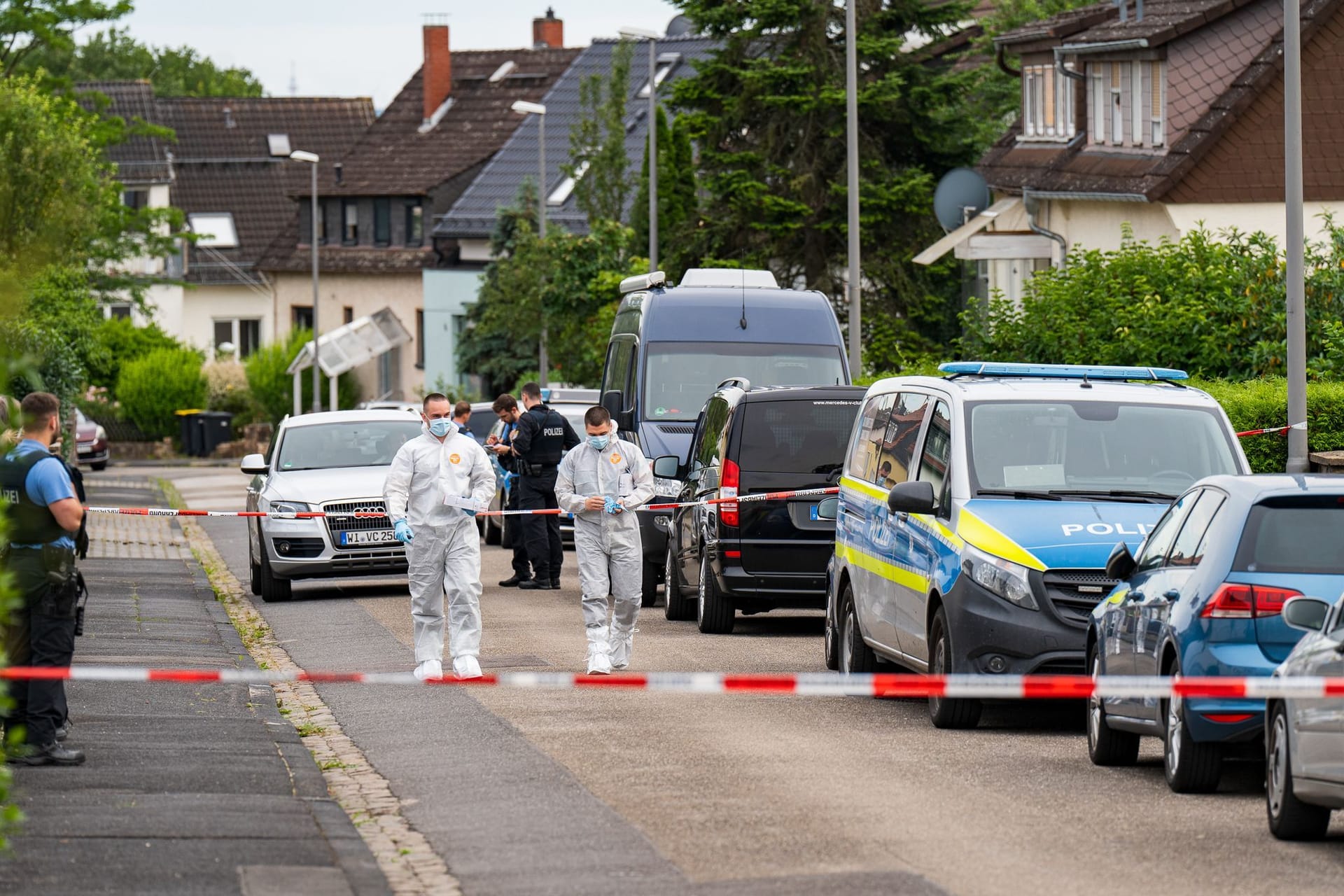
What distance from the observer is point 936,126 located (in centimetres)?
4500

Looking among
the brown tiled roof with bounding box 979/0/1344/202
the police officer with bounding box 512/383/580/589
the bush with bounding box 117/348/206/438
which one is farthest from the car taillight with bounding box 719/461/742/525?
the bush with bounding box 117/348/206/438

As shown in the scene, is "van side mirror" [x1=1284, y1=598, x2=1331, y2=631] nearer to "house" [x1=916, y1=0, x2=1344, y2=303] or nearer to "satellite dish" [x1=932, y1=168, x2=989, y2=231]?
"house" [x1=916, y1=0, x2=1344, y2=303]

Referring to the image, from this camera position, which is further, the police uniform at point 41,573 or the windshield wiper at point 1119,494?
the windshield wiper at point 1119,494

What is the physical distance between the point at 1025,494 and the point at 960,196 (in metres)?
28.5

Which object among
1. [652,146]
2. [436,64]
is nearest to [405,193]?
[436,64]

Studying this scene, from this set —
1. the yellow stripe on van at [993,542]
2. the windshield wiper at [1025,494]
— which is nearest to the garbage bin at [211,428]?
the windshield wiper at [1025,494]

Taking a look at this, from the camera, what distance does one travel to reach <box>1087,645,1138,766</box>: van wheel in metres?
11.1

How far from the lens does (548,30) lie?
85.5m

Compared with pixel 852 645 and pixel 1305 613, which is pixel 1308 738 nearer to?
pixel 1305 613

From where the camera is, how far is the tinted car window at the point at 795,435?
18.0 m

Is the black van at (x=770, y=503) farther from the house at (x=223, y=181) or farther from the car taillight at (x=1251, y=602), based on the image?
the house at (x=223, y=181)

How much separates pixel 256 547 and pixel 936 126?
24966mm

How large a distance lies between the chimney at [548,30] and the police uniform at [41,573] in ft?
247

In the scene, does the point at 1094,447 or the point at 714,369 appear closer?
the point at 1094,447
